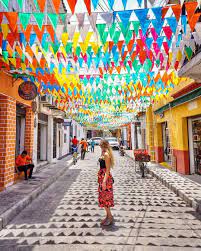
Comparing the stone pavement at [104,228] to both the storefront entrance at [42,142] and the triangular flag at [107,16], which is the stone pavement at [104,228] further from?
the storefront entrance at [42,142]

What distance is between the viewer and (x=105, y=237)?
329 centimetres

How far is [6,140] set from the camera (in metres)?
6.45

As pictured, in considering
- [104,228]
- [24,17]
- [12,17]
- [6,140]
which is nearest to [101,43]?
[24,17]

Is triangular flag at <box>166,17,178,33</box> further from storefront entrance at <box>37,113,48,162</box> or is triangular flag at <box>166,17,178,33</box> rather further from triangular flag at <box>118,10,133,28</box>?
storefront entrance at <box>37,113,48,162</box>

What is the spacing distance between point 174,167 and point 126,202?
5.57 meters

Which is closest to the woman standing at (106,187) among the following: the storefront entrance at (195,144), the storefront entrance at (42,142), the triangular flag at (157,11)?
the triangular flag at (157,11)

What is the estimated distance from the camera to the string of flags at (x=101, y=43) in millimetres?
3475

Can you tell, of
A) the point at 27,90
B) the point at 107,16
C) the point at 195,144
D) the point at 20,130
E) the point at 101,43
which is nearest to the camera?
the point at 107,16

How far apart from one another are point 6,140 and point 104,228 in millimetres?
4773

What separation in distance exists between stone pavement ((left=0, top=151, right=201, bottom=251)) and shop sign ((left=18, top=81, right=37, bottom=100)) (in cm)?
389

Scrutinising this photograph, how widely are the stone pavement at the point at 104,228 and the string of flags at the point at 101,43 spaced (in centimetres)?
400

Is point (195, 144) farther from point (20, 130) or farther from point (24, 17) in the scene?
point (20, 130)

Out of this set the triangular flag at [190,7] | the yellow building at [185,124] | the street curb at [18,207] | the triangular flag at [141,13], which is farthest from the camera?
the yellow building at [185,124]

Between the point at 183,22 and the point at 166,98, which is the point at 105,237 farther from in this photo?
the point at 166,98
